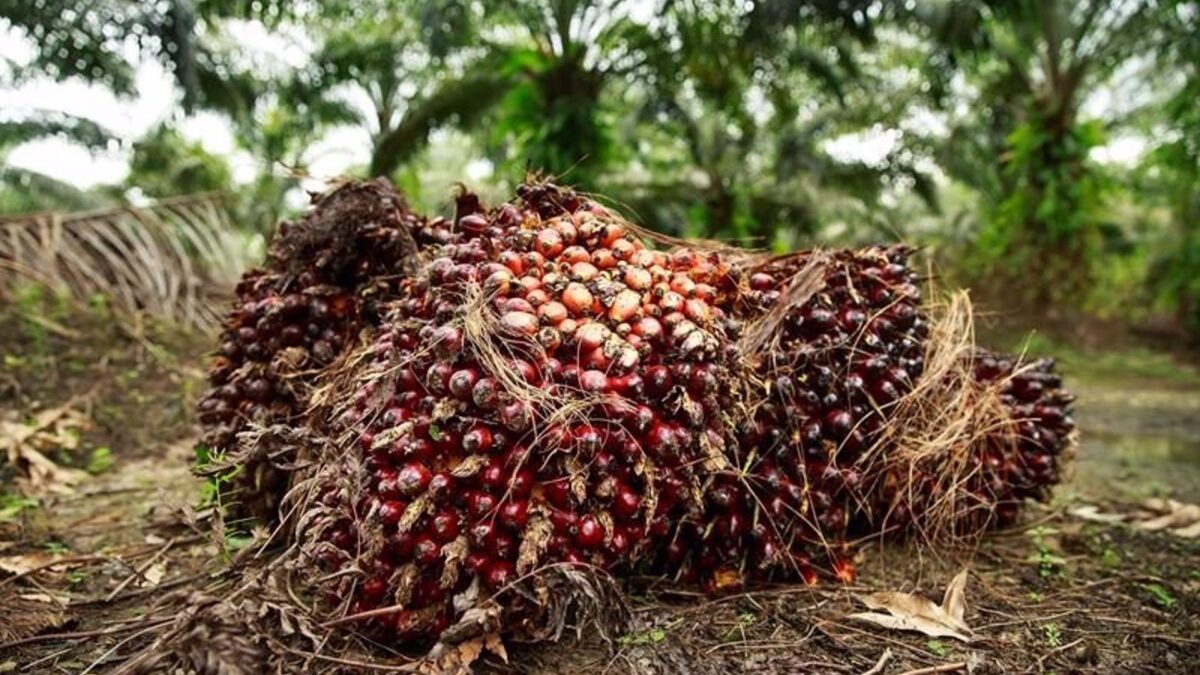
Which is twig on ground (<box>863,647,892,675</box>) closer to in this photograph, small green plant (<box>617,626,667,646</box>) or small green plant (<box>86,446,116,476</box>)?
small green plant (<box>617,626,667,646</box>)

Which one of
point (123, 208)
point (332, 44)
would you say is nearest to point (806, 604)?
point (123, 208)

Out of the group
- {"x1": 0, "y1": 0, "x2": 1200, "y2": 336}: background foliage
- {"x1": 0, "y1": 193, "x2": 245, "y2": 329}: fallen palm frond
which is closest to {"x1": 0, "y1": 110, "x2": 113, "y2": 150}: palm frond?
{"x1": 0, "y1": 0, "x2": 1200, "y2": 336}: background foliage

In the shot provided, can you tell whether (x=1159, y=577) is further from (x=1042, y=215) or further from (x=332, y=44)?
(x=332, y=44)

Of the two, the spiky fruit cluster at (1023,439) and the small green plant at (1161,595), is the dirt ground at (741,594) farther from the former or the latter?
the spiky fruit cluster at (1023,439)

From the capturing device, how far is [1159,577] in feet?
6.80

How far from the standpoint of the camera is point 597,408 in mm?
1538

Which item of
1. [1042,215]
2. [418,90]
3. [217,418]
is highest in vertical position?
[418,90]

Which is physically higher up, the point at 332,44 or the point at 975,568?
the point at 332,44

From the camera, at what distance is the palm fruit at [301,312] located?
203 cm

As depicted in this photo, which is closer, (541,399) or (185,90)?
(541,399)

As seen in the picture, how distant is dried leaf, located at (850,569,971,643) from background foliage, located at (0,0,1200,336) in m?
4.37

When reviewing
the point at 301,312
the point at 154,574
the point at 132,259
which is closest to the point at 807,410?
the point at 301,312

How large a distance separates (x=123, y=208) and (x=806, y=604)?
4133mm

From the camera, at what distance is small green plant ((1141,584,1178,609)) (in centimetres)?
188
